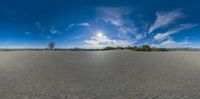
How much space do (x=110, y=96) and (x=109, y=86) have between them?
0.78 meters

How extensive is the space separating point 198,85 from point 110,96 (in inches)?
85.1

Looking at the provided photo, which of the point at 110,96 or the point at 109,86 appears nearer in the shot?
the point at 110,96

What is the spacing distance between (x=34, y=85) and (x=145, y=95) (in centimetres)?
239

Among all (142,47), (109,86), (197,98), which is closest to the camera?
(197,98)

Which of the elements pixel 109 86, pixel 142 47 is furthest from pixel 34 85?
pixel 142 47

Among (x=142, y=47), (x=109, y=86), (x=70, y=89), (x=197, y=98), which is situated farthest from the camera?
(x=142, y=47)

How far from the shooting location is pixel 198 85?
4.28 metres

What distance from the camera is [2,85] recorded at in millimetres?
4258

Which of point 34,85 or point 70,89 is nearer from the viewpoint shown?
point 70,89

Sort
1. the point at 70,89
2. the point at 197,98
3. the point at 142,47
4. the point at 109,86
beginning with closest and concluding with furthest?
the point at 197,98
the point at 70,89
the point at 109,86
the point at 142,47

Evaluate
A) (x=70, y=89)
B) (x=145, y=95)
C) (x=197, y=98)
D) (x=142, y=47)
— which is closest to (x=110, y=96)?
(x=145, y=95)

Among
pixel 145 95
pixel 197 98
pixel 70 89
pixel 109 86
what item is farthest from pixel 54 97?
pixel 197 98

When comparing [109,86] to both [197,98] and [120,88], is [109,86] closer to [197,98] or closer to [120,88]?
[120,88]

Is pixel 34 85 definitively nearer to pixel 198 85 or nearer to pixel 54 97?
pixel 54 97
